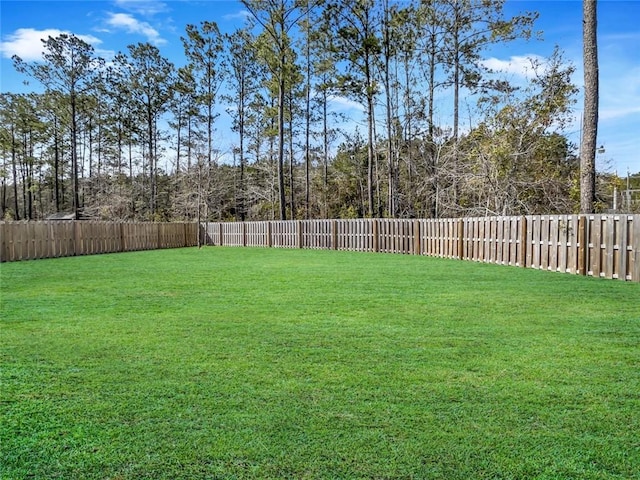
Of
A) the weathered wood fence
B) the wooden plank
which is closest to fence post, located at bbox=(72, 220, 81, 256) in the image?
the weathered wood fence

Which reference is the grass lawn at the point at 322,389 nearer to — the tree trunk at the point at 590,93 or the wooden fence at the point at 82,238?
the tree trunk at the point at 590,93

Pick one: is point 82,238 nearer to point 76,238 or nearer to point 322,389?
point 76,238

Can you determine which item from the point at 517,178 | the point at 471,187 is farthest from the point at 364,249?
the point at 517,178

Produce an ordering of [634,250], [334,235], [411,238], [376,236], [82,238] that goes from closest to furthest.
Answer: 1. [634,250]
2. [411,238]
3. [376,236]
4. [82,238]
5. [334,235]

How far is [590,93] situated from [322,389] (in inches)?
401

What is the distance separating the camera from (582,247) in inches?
340

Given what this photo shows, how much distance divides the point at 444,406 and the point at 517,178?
46.2 ft

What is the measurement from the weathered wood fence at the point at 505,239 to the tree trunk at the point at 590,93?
1.47 metres

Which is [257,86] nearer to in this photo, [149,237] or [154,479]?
[149,237]

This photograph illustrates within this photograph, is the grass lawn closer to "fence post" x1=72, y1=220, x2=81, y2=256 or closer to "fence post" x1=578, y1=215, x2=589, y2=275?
"fence post" x1=578, y1=215, x2=589, y2=275

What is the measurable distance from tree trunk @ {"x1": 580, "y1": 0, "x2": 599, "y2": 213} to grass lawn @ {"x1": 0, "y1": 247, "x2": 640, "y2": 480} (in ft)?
17.7

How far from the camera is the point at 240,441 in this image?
2.21m

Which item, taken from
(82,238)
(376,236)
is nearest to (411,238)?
(376,236)

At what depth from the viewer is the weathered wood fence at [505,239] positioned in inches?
314
